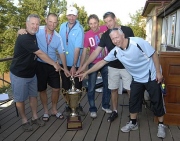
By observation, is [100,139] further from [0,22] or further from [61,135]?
[0,22]

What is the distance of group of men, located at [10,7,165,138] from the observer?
2.83 meters

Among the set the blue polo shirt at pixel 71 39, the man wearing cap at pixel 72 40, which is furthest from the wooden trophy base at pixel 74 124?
the blue polo shirt at pixel 71 39

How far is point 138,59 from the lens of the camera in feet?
9.08

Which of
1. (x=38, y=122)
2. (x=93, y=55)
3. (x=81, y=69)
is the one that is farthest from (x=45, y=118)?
(x=93, y=55)

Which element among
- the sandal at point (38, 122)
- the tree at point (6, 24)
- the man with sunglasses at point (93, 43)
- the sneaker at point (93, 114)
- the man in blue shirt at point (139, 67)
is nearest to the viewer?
the man in blue shirt at point (139, 67)

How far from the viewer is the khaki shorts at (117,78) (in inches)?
132

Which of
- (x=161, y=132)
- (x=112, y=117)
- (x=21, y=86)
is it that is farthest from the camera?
(x=112, y=117)

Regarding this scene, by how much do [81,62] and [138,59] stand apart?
1.08 metres

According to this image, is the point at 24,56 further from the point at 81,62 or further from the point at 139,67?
the point at 139,67

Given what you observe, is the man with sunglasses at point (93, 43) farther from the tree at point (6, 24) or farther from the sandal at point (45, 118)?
the tree at point (6, 24)

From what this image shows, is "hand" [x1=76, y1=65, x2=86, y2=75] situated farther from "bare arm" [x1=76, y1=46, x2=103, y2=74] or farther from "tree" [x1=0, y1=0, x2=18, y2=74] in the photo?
"tree" [x1=0, y1=0, x2=18, y2=74]

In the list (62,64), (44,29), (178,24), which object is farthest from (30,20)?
(178,24)

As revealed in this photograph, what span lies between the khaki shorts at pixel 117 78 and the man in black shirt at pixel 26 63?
2.51 ft

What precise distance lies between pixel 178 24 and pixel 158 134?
235 inches
